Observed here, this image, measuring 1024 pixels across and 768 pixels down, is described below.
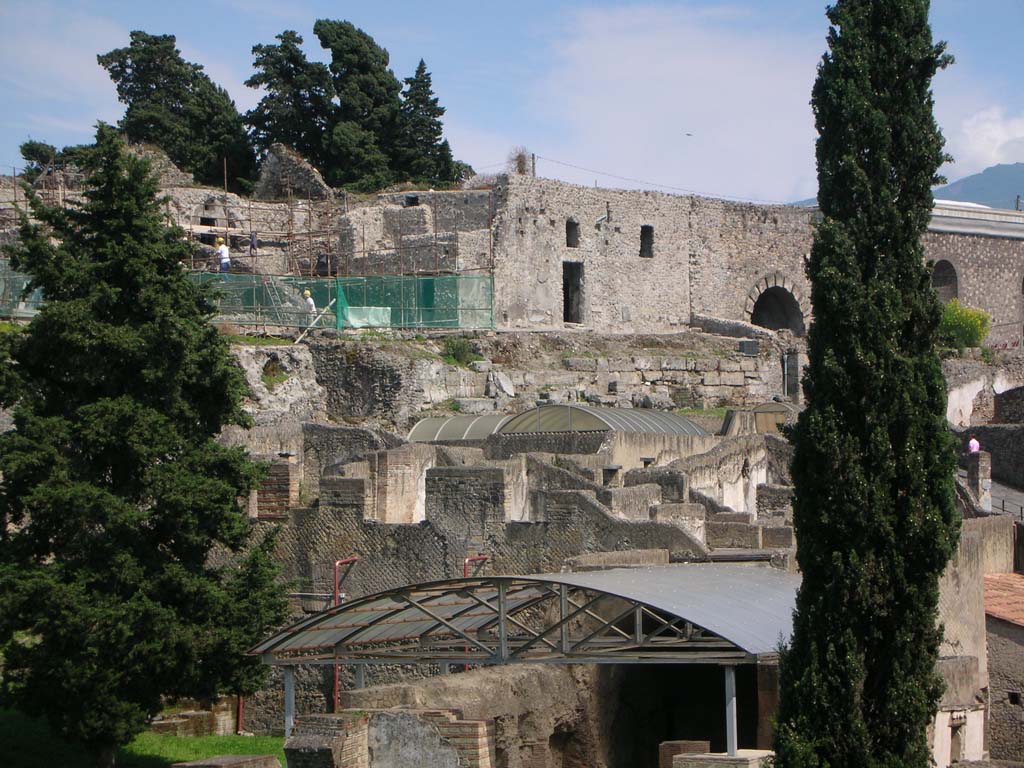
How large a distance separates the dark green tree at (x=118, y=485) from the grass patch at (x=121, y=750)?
565 millimetres

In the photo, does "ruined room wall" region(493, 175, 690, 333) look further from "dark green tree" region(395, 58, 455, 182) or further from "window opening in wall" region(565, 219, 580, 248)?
"dark green tree" region(395, 58, 455, 182)

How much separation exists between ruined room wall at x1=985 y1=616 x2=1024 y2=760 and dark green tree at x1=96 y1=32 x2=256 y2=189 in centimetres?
2720

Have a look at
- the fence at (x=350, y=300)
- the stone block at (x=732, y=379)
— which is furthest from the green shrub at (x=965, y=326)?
the fence at (x=350, y=300)

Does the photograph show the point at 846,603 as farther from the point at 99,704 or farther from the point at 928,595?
the point at 99,704

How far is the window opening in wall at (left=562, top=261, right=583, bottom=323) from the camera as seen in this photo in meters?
37.7

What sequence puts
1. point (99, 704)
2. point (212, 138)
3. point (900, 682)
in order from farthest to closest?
point (212, 138) → point (99, 704) → point (900, 682)

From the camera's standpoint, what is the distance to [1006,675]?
1920cm

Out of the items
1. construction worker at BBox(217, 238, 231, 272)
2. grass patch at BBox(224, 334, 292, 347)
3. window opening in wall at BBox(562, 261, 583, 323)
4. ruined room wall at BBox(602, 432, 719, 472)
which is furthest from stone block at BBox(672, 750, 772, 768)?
window opening in wall at BBox(562, 261, 583, 323)

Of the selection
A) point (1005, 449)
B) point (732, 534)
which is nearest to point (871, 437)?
point (732, 534)

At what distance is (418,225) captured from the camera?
1447 inches

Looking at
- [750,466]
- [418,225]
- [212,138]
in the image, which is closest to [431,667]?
[750,466]

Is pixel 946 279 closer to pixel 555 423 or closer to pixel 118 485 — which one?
pixel 555 423

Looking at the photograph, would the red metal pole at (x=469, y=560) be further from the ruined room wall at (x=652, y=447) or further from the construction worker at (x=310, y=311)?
the construction worker at (x=310, y=311)

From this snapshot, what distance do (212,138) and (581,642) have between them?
3243cm
